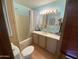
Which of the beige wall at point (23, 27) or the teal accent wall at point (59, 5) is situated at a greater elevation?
the teal accent wall at point (59, 5)

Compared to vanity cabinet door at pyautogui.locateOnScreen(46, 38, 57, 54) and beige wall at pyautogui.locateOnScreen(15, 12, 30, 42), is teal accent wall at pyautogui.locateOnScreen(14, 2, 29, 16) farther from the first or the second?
vanity cabinet door at pyautogui.locateOnScreen(46, 38, 57, 54)

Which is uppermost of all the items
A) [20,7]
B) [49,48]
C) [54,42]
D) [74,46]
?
[20,7]

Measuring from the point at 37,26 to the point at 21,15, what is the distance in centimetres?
97

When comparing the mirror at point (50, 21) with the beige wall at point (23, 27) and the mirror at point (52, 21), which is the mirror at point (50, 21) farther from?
the beige wall at point (23, 27)

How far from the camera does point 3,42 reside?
2.37 feet

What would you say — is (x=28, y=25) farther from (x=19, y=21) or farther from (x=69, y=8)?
(x=69, y=8)

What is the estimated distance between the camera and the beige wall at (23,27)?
10.2ft

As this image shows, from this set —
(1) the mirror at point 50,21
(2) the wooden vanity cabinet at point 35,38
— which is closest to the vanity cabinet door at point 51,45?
(1) the mirror at point 50,21

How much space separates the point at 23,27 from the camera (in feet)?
11.0

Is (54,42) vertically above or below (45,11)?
below

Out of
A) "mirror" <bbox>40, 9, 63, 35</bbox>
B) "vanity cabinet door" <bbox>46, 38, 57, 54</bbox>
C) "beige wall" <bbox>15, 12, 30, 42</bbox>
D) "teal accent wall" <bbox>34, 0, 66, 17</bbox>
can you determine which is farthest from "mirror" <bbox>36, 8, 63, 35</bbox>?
"beige wall" <bbox>15, 12, 30, 42</bbox>

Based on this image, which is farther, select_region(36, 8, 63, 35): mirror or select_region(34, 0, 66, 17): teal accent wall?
select_region(36, 8, 63, 35): mirror

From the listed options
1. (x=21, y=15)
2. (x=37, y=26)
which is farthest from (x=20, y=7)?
(x=37, y=26)

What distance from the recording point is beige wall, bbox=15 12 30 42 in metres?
3.11
